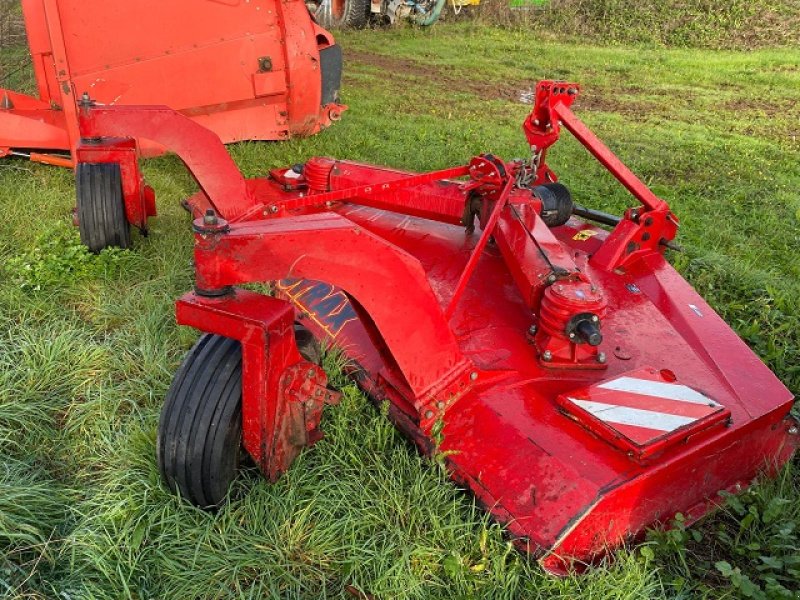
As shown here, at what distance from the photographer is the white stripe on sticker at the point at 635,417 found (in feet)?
7.14

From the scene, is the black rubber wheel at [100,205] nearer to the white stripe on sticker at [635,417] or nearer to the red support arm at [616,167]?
the red support arm at [616,167]

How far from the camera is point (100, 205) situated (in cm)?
364

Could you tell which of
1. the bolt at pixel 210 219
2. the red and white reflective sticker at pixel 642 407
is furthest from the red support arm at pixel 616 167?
the bolt at pixel 210 219

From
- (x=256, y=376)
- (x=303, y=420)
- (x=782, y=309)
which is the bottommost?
(x=782, y=309)

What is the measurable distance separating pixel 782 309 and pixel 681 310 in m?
1.15

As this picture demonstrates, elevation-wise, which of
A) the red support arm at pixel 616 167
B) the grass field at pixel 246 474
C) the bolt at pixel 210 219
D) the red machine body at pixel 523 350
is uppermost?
the bolt at pixel 210 219

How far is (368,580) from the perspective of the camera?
6.55ft

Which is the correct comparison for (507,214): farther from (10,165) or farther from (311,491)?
(10,165)

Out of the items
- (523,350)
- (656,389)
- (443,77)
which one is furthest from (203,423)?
(443,77)

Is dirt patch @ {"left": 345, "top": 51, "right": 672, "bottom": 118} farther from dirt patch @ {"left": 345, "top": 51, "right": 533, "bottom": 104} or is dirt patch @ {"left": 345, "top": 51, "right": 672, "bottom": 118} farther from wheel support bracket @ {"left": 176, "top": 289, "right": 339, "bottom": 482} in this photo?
wheel support bracket @ {"left": 176, "top": 289, "right": 339, "bottom": 482}

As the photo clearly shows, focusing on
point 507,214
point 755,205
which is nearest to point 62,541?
point 507,214

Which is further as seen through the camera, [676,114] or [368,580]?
[676,114]

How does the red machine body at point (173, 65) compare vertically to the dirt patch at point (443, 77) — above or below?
above

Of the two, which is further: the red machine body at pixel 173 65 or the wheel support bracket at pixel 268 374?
the red machine body at pixel 173 65
